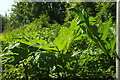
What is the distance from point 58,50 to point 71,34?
20 cm

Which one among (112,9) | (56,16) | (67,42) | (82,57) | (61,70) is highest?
(56,16)

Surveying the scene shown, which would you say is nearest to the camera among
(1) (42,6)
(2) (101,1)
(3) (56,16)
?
(2) (101,1)

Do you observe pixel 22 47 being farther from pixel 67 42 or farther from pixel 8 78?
pixel 8 78

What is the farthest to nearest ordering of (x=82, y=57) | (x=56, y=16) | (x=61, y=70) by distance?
(x=56, y=16) < (x=61, y=70) < (x=82, y=57)

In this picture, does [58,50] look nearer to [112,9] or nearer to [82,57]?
[82,57]

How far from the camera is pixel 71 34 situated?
120 cm

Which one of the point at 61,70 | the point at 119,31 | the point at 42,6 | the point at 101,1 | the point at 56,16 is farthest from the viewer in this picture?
the point at 42,6

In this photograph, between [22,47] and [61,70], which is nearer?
[22,47]

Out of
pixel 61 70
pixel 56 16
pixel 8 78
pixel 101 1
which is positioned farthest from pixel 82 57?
pixel 56 16

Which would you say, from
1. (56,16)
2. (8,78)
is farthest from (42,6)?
(8,78)

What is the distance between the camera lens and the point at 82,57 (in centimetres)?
132

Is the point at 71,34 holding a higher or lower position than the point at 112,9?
lower

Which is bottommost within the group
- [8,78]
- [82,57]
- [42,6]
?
[8,78]

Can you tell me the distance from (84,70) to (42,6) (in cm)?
723
